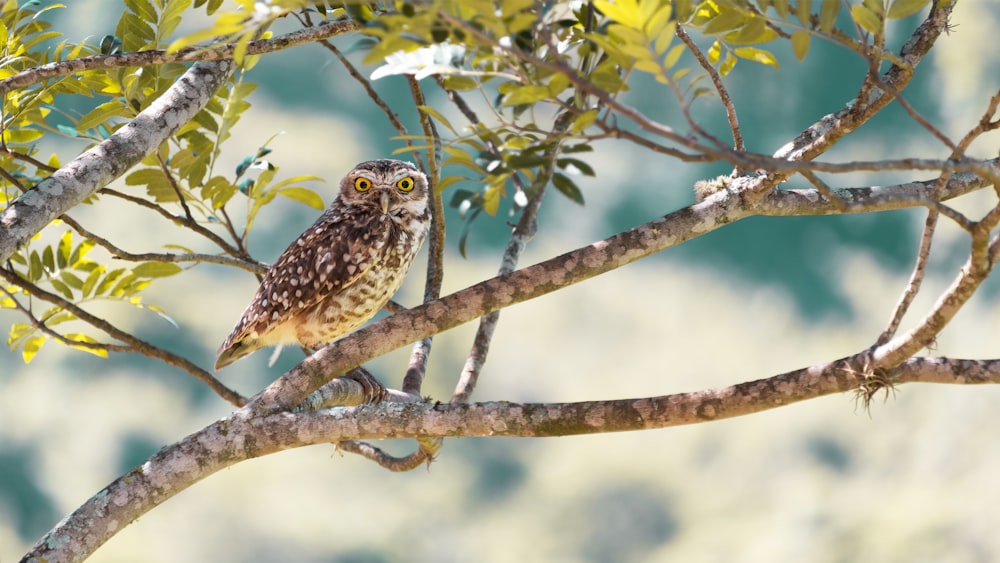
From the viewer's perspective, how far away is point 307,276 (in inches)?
136

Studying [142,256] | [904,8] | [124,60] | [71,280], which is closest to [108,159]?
[124,60]

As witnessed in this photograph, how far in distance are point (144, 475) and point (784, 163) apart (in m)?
1.58

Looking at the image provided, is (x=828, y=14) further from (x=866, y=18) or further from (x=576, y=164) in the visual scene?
(x=576, y=164)

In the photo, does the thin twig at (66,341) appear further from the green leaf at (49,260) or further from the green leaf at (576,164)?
the green leaf at (576,164)

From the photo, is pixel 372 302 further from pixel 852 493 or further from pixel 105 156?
pixel 852 493

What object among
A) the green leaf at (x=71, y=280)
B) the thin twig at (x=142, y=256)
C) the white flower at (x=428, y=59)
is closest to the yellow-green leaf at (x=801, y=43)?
Result: the white flower at (x=428, y=59)

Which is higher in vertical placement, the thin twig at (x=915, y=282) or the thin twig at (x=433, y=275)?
the thin twig at (x=433, y=275)

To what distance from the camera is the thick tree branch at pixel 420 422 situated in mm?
1998

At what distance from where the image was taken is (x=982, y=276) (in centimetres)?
172

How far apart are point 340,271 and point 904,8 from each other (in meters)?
2.19

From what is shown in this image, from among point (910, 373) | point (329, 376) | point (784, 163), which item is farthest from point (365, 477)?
point (784, 163)

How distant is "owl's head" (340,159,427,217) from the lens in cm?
373

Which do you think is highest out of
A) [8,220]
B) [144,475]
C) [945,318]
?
[8,220]

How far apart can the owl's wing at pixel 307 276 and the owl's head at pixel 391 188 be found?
187 mm
